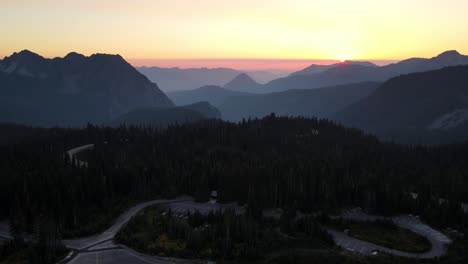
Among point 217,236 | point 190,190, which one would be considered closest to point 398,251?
point 217,236

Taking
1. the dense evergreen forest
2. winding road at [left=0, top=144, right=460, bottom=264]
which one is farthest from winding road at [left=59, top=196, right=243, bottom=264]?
the dense evergreen forest

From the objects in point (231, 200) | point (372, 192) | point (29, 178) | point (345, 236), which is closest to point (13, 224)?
point (29, 178)

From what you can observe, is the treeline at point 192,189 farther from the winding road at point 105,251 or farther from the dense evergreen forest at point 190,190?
the winding road at point 105,251

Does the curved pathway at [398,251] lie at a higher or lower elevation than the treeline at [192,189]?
lower

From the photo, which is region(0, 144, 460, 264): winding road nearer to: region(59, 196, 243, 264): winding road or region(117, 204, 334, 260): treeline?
region(59, 196, 243, 264): winding road

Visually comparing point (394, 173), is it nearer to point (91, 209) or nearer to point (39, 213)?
point (91, 209)

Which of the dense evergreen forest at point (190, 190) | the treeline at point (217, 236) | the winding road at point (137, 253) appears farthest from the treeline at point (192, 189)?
the treeline at point (217, 236)

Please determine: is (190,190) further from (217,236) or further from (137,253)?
(137,253)

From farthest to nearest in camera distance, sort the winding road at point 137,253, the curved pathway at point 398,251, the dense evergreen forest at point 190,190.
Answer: the dense evergreen forest at point 190,190 < the curved pathway at point 398,251 < the winding road at point 137,253

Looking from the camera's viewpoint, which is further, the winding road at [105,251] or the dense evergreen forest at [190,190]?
the dense evergreen forest at [190,190]
